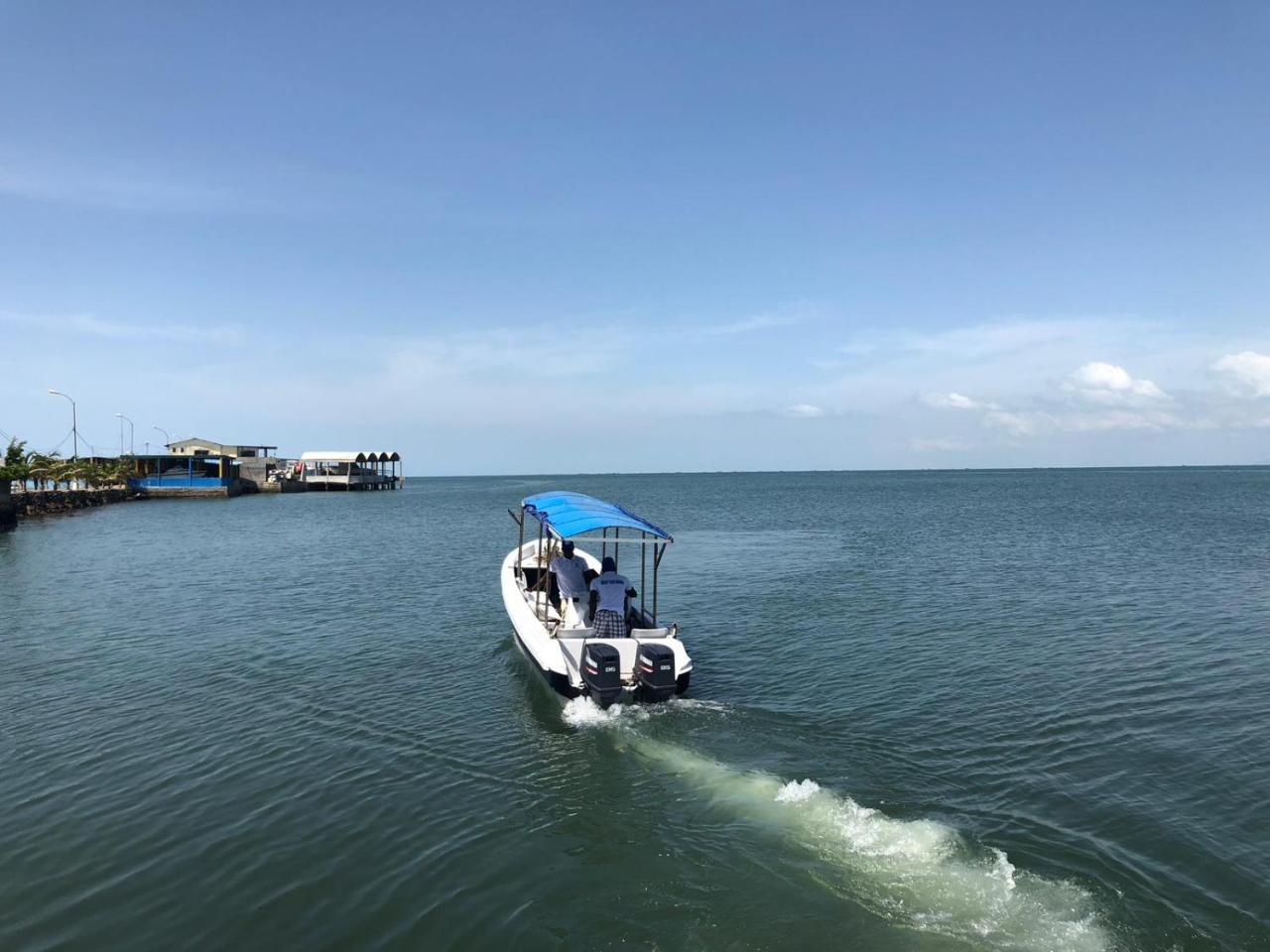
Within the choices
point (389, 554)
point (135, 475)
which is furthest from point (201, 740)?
point (135, 475)

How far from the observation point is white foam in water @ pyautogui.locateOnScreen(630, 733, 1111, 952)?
27.7 ft

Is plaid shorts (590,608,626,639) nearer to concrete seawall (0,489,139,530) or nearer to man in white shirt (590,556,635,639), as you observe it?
man in white shirt (590,556,635,639)

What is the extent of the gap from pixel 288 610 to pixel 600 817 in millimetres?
20061

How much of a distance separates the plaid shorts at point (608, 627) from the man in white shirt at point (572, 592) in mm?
1290

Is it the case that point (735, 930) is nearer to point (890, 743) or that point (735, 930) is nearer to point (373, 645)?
point (890, 743)

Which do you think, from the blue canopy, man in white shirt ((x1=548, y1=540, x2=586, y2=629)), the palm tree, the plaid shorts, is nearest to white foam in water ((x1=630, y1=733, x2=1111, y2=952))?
the plaid shorts

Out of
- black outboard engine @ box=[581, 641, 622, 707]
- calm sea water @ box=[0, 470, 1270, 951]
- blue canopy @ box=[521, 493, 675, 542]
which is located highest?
blue canopy @ box=[521, 493, 675, 542]

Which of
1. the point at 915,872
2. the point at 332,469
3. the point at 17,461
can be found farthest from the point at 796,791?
the point at 332,469

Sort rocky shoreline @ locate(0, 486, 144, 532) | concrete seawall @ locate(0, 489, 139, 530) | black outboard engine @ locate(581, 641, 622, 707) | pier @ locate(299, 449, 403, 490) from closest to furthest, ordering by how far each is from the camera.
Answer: black outboard engine @ locate(581, 641, 622, 707) < rocky shoreline @ locate(0, 486, 144, 532) < concrete seawall @ locate(0, 489, 139, 530) < pier @ locate(299, 449, 403, 490)

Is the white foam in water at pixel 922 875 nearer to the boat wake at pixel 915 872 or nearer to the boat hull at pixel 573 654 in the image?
the boat wake at pixel 915 872

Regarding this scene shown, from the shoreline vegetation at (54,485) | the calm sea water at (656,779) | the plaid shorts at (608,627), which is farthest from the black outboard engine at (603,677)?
the shoreline vegetation at (54,485)

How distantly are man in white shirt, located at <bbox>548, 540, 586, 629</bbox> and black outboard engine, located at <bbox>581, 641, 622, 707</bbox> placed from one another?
243 cm

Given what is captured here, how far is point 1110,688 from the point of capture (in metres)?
17.3

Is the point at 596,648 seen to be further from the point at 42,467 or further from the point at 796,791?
the point at 42,467
